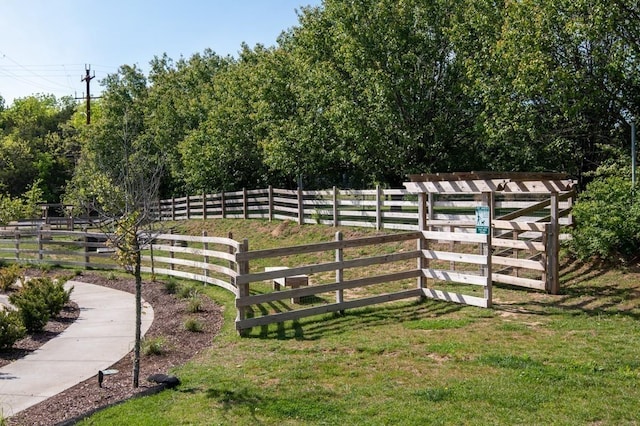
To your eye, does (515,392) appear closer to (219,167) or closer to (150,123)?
(219,167)

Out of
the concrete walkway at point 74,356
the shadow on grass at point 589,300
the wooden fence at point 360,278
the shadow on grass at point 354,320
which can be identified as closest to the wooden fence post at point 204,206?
the wooden fence at point 360,278

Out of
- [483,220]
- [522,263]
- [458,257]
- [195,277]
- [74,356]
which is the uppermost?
[483,220]

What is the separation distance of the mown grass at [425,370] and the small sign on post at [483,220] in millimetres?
1278

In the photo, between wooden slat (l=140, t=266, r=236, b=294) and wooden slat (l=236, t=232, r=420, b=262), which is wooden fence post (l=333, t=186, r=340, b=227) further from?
wooden slat (l=236, t=232, r=420, b=262)

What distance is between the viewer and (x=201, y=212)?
1182 inches

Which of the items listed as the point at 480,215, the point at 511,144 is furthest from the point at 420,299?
the point at 511,144

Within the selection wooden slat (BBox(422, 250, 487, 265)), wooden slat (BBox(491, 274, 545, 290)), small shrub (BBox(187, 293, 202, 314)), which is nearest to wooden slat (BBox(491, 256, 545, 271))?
wooden slat (BBox(491, 274, 545, 290))

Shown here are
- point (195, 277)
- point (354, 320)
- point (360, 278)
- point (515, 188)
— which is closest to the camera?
point (354, 320)

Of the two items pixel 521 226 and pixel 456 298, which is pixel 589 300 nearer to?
pixel 521 226

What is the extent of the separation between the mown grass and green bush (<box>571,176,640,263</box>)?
4.58ft

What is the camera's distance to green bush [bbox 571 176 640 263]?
1058 centimetres

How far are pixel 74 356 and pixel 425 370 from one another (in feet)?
16.6

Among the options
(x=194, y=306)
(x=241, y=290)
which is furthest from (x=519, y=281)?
(x=194, y=306)

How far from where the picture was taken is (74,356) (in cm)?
816
